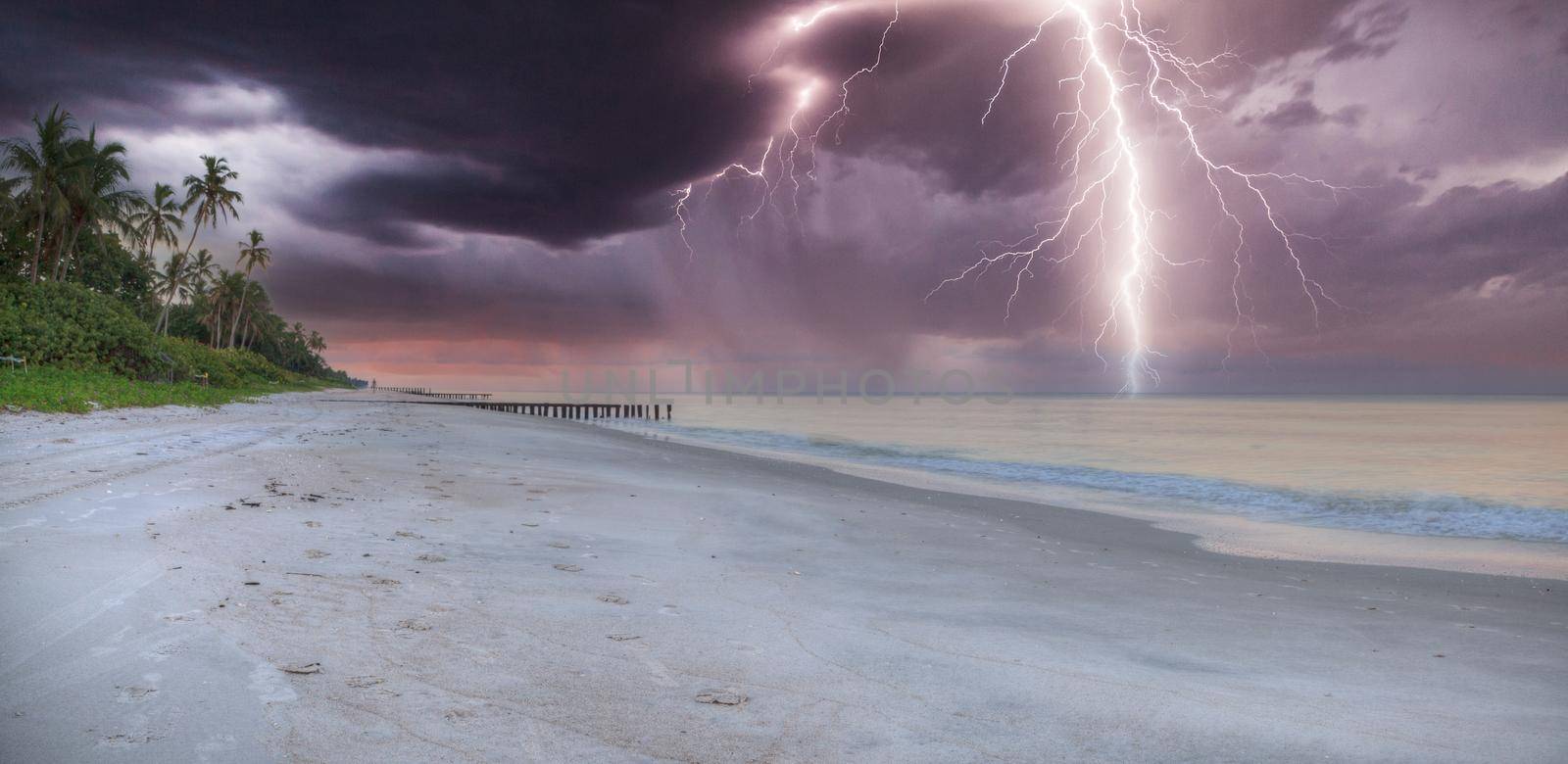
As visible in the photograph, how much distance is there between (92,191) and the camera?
38000 millimetres

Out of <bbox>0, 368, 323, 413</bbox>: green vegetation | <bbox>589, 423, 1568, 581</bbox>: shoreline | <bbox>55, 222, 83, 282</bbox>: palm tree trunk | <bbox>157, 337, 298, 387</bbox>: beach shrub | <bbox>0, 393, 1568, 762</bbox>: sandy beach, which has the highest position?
<bbox>55, 222, 83, 282</bbox>: palm tree trunk

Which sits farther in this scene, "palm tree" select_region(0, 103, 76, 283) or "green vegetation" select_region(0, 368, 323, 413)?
"palm tree" select_region(0, 103, 76, 283)

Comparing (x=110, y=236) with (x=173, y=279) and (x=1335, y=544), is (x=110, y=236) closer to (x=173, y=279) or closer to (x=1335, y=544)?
(x=173, y=279)

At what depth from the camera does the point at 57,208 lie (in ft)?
117

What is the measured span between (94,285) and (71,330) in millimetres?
33908

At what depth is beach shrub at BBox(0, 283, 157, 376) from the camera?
81.1ft

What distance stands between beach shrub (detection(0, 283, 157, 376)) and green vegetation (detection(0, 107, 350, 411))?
1.8 inches

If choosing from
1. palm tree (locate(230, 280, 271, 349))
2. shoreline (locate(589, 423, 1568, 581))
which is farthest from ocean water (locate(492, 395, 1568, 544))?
palm tree (locate(230, 280, 271, 349))

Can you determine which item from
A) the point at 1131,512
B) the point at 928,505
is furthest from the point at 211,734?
the point at 1131,512

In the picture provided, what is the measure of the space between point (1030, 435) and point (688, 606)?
39570 millimetres

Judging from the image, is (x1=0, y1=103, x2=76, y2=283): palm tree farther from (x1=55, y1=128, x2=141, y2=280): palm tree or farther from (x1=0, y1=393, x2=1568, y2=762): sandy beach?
(x1=0, y1=393, x2=1568, y2=762): sandy beach

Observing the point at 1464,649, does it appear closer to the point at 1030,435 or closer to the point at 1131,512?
the point at 1131,512

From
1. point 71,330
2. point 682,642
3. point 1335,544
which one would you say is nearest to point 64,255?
point 71,330

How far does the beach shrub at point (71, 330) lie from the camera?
24719mm
